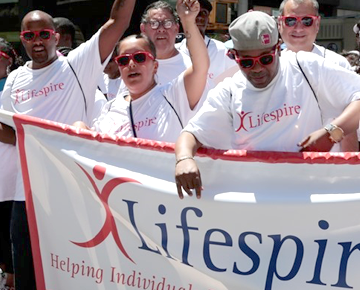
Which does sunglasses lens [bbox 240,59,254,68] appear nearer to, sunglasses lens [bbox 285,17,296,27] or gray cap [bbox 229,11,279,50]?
gray cap [bbox 229,11,279,50]

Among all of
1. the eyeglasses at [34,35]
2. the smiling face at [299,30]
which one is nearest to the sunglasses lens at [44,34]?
the eyeglasses at [34,35]

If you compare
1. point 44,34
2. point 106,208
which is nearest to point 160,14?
point 44,34

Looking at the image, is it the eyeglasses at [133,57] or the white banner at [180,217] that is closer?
the white banner at [180,217]

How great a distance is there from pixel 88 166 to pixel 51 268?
25.8 inches

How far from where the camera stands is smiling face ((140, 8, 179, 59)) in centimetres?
507

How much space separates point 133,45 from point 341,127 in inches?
52.9

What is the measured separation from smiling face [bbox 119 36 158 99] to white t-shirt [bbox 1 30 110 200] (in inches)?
17.8

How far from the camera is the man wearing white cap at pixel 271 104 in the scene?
3.11 m

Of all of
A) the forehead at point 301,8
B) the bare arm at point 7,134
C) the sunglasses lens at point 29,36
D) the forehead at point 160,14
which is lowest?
the bare arm at point 7,134

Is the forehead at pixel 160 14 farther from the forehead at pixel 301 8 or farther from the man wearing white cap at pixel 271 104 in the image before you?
the man wearing white cap at pixel 271 104

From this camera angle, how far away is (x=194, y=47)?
3.64 meters

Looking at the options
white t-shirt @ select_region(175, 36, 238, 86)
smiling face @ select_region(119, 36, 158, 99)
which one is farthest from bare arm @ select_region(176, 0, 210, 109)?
white t-shirt @ select_region(175, 36, 238, 86)

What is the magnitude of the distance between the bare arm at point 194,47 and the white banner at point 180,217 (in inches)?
16.2

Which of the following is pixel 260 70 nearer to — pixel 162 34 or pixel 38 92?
pixel 38 92
